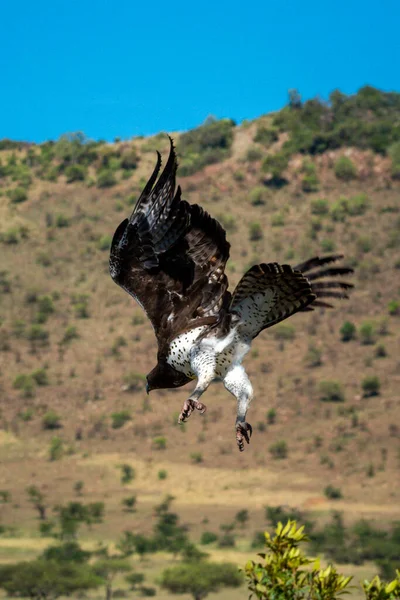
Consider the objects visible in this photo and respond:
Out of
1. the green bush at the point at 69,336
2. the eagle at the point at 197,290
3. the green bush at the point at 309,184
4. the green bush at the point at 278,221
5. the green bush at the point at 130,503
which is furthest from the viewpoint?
the green bush at the point at 309,184

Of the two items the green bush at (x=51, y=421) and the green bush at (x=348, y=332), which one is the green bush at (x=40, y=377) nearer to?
the green bush at (x=51, y=421)

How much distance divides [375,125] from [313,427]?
3970 cm

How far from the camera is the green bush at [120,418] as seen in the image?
63.0 m

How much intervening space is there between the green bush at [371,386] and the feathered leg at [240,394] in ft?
182

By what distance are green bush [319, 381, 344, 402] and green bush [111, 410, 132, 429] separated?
33.2 ft

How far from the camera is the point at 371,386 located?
62.8 m

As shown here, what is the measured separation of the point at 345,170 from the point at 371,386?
3071cm

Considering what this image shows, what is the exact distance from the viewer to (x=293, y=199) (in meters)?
88.0

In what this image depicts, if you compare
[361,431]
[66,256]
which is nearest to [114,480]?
[361,431]

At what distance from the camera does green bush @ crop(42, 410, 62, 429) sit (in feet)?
208

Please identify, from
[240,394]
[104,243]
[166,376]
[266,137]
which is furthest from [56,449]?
[240,394]

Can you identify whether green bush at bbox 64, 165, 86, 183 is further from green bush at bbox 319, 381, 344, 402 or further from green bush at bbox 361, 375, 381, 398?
green bush at bbox 361, 375, 381, 398

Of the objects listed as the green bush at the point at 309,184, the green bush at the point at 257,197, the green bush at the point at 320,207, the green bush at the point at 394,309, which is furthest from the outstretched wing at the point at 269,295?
the green bush at the point at 309,184

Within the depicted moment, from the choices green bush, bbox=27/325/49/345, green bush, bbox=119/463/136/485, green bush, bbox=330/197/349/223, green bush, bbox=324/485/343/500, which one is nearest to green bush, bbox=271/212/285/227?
green bush, bbox=330/197/349/223
